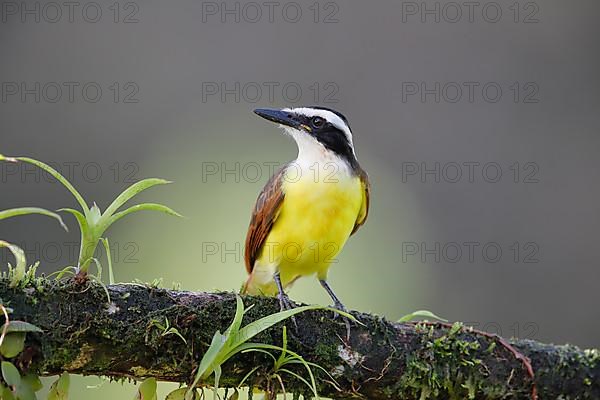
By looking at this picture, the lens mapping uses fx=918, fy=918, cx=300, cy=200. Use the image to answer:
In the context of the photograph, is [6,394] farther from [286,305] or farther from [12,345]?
[286,305]

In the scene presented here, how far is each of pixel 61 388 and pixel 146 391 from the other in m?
0.22

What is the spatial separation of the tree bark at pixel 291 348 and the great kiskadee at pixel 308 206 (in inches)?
30.0

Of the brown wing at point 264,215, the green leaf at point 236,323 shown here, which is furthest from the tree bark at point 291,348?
the brown wing at point 264,215

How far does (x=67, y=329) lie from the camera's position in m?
2.36

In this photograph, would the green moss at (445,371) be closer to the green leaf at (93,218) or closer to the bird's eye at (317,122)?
the green leaf at (93,218)

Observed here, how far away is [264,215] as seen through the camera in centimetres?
365

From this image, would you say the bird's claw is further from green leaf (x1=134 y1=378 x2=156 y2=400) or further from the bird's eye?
Answer: the bird's eye

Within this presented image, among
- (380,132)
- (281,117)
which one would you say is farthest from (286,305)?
(380,132)

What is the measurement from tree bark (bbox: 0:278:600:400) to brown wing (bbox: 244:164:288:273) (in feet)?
2.92

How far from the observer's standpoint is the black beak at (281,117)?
3.71 metres

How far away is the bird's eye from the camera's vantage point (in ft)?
12.3

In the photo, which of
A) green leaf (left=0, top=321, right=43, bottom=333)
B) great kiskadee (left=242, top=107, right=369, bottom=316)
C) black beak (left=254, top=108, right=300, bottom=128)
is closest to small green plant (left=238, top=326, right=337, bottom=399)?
green leaf (left=0, top=321, right=43, bottom=333)

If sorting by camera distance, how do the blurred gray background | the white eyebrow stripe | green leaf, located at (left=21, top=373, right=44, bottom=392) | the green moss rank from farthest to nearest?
the blurred gray background < the white eyebrow stripe < the green moss < green leaf, located at (left=21, top=373, right=44, bottom=392)

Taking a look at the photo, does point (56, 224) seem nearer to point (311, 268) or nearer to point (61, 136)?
point (61, 136)
